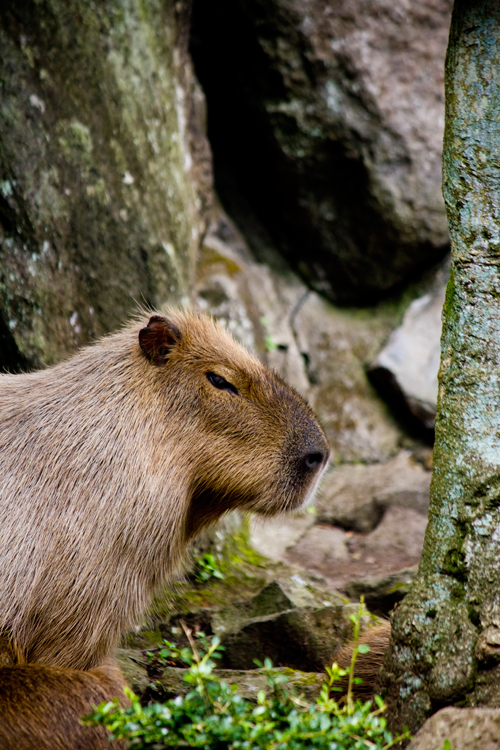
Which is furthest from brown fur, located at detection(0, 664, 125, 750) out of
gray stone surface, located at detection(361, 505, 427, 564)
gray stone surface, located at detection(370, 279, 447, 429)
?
gray stone surface, located at detection(370, 279, 447, 429)

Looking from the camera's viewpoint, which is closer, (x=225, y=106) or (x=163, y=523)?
(x=163, y=523)

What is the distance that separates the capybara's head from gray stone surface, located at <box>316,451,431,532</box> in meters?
2.84

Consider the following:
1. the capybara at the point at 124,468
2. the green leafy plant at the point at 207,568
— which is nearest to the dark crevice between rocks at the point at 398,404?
the green leafy plant at the point at 207,568

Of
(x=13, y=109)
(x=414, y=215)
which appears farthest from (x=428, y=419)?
(x=13, y=109)

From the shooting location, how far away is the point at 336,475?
6664 millimetres

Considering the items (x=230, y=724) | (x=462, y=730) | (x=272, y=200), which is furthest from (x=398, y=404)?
(x=230, y=724)

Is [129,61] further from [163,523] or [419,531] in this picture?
[419,531]

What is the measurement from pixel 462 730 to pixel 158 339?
1.95m

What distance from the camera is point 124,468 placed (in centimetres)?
311

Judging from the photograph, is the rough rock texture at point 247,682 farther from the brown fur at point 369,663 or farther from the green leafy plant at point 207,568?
the green leafy plant at point 207,568

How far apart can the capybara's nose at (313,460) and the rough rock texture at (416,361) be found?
3.63m

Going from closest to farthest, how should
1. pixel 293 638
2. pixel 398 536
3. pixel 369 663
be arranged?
pixel 369 663, pixel 293 638, pixel 398 536

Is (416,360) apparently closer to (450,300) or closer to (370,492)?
(370,492)

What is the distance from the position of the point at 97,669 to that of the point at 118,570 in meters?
0.37
